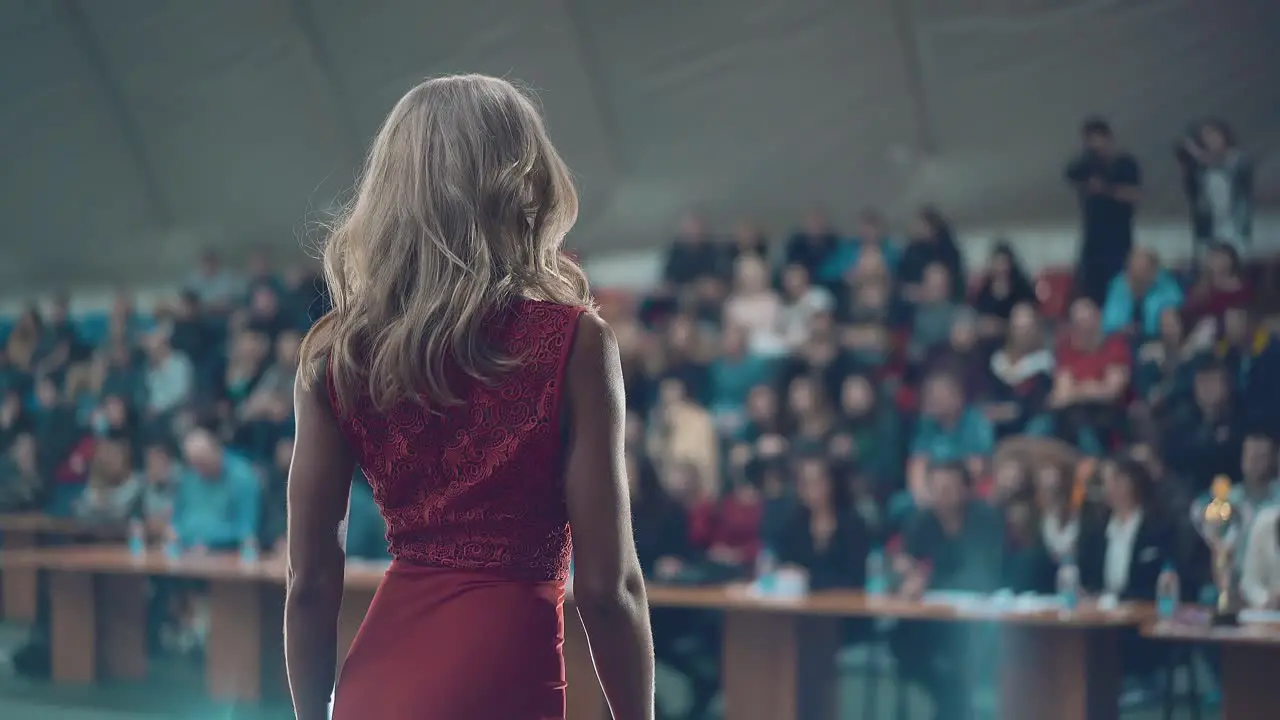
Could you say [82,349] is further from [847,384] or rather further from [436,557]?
[436,557]

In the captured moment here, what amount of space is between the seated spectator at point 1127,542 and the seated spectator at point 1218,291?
107cm

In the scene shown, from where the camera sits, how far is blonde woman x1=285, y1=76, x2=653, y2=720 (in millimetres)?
1239

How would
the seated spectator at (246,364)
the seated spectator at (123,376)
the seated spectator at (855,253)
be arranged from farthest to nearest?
the seated spectator at (123,376), the seated spectator at (246,364), the seated spectator at (855,253)

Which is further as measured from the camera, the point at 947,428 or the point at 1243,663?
the point at 947,428

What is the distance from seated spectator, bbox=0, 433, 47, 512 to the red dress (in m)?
7.53

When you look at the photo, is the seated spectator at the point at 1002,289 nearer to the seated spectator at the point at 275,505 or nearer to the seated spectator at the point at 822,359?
the seated spectator at the point at 822,359

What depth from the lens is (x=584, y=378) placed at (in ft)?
4.05

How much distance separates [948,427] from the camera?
6.13 meters

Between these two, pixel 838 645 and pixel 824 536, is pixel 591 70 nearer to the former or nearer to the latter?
pixel 824 536

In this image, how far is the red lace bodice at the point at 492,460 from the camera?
48.7 inches

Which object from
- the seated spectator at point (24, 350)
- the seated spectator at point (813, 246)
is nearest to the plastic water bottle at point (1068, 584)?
the seated spectator at point (813, 246)

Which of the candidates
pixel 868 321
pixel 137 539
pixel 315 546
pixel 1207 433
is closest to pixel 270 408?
pixel 137 539

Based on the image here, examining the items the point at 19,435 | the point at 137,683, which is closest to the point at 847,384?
the point at 137,683

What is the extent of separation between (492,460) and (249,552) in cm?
521
